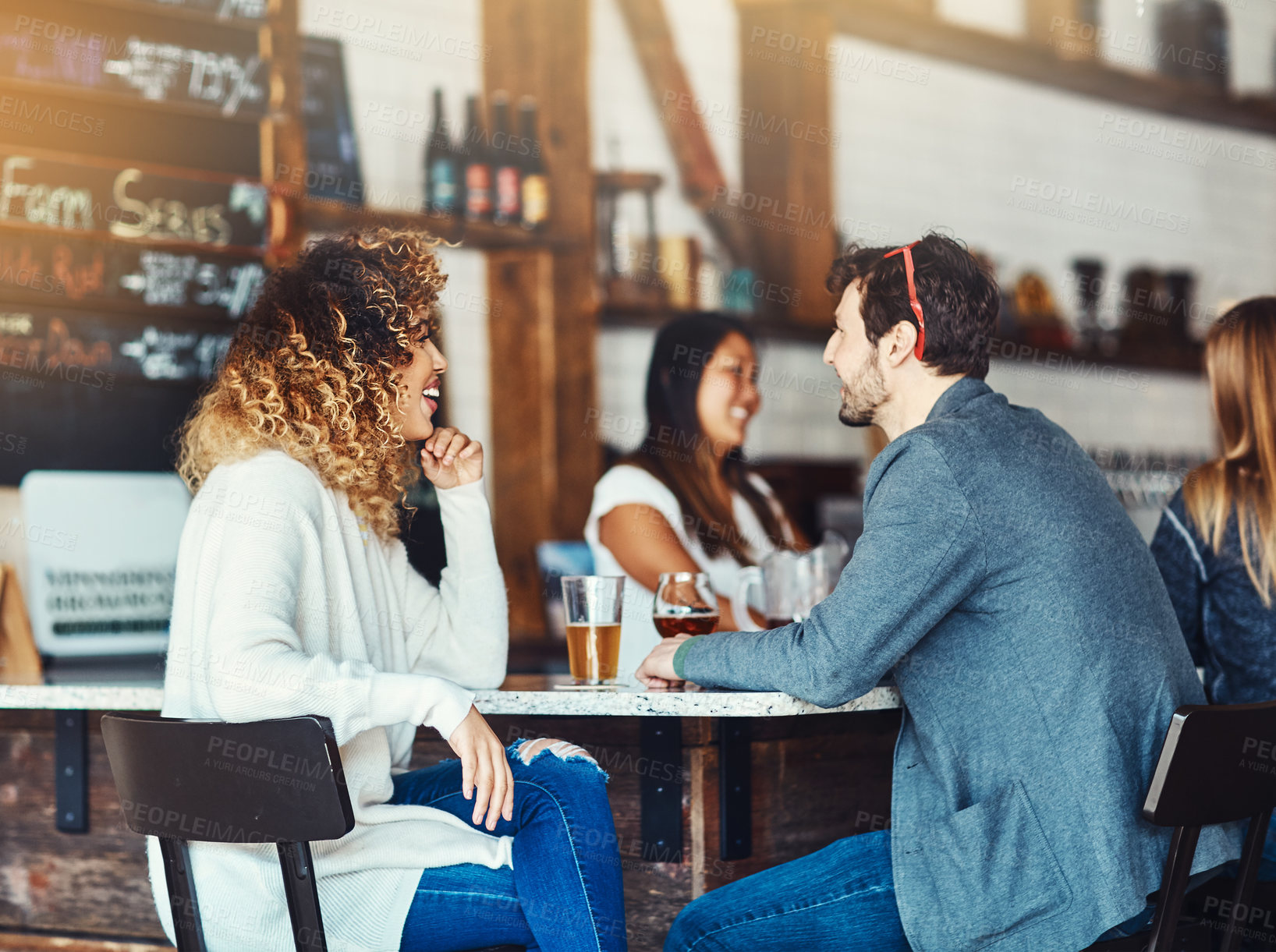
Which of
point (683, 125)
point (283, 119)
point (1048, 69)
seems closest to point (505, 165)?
point (283, 119)

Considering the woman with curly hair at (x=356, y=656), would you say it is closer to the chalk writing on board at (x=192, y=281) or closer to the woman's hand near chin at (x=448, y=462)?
the woman's hand near chin at (x=448, y=462)

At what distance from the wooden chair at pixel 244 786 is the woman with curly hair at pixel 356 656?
0.03 meters

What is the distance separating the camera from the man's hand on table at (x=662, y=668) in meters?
1.65

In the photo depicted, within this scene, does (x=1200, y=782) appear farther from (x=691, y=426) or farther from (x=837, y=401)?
(x=837, y=401)

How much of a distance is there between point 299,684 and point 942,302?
0.91m

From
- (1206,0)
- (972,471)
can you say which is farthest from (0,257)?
(1206,0)

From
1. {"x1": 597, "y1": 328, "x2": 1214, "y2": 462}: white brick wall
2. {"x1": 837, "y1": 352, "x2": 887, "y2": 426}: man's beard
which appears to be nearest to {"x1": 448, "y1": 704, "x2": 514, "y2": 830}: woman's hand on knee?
{"x1": 837, "y1": 352, "x2": 887, "y2": 426}: man's beard

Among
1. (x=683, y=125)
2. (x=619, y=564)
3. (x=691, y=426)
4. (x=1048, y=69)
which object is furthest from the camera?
(x=1048, y=69)

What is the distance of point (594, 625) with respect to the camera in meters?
1.71

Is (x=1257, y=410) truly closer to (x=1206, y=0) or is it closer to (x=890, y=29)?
(x=890, y=29)

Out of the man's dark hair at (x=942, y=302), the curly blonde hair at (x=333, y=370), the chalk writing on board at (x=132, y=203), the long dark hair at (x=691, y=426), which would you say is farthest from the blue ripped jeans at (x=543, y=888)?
the chalk writing on board at (x=132, y=203)

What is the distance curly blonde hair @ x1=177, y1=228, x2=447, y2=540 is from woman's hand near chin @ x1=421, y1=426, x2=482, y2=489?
10 cm

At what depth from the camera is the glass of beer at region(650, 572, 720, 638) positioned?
180 centimetres

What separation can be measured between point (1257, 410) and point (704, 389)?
3.74ft
